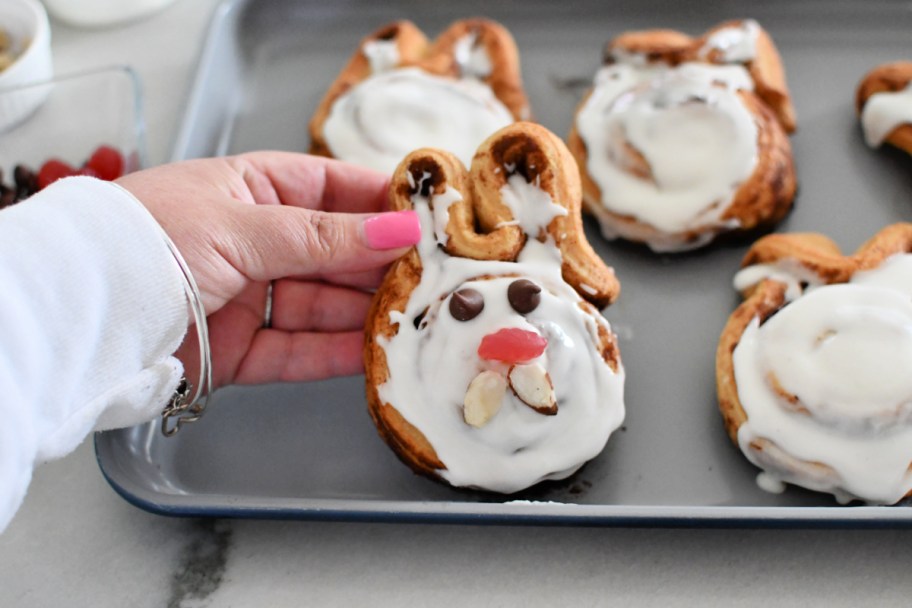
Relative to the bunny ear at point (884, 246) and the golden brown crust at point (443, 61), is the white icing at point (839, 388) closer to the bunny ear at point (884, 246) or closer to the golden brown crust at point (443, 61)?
the bunny ear at point (884, 246)

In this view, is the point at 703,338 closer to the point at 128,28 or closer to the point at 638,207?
the point at 638,207

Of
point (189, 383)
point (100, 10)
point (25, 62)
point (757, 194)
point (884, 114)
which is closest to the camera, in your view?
point (189, 383)

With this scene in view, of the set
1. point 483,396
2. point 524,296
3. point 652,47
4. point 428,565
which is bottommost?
point 428,565

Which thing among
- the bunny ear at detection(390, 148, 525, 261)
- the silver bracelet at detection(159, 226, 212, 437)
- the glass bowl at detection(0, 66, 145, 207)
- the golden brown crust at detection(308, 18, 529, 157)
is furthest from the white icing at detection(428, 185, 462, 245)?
the glass bowl at detection(0, 66, 145, 207)

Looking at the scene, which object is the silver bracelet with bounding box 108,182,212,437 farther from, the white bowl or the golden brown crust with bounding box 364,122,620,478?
the white bowl

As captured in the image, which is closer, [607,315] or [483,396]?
[483,396]

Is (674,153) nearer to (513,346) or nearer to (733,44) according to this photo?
(733,44)

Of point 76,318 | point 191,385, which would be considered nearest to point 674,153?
point 191,385
